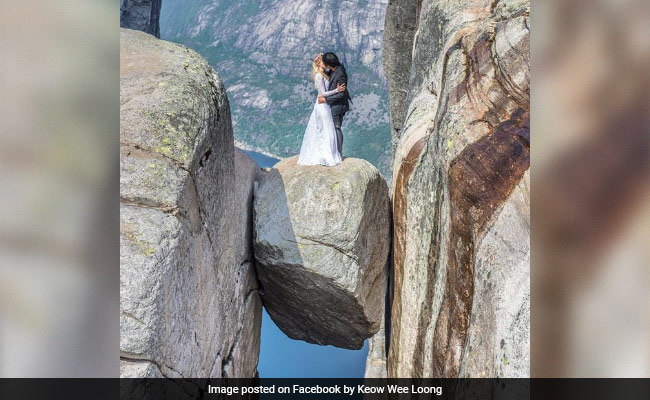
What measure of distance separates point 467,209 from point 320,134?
3382 mm

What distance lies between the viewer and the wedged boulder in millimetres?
6156

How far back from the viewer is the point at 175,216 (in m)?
3.70

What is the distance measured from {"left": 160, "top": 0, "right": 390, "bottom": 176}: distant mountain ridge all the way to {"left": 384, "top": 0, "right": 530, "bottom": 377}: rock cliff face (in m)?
37.5

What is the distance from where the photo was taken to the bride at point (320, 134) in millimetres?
6934

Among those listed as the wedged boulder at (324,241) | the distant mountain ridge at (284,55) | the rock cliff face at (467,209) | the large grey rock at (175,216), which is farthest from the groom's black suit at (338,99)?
the distant mountain ridge at (284,55)

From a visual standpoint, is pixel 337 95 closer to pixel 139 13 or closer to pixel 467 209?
pixel 467 209

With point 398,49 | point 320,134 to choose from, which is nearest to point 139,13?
point 398,49

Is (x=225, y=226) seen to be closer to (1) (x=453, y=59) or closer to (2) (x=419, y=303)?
(2) (x=419, y=303)

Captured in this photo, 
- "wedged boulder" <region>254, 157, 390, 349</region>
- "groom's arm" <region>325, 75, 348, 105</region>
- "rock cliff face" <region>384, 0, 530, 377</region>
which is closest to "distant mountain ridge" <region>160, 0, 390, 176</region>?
"groom's arm" <region>325, 75, 348, 105</region>

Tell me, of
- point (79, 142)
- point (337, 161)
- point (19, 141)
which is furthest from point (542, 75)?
point (337, 161)

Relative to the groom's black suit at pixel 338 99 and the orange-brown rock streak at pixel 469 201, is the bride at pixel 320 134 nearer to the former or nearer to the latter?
the groom's black suit at pixel 338 99

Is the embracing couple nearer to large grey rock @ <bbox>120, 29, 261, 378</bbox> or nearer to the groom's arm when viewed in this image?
the groom's arm

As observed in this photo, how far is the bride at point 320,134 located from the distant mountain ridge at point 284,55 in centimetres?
3574

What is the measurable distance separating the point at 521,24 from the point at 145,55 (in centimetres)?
309
